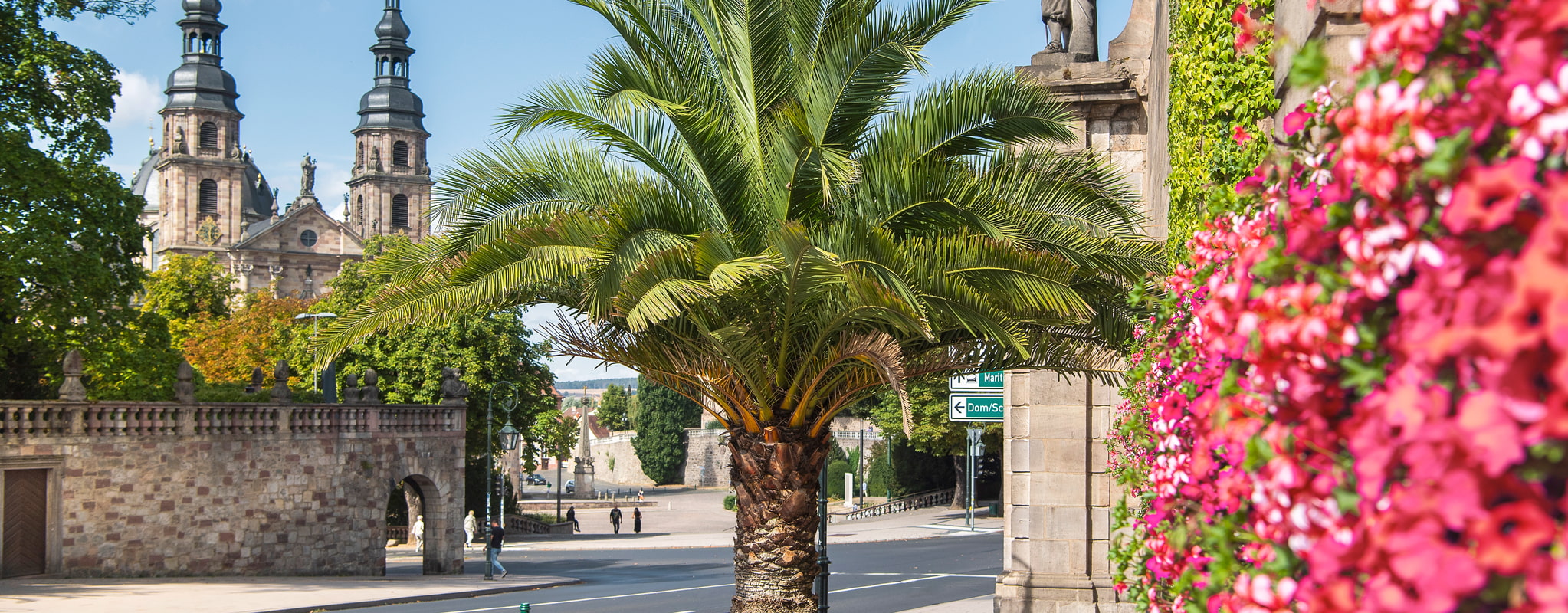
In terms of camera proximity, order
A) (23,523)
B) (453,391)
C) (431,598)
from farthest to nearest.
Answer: (453,391) → (431,598) → (23,523)

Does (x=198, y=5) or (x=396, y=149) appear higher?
(x=198, y=5)

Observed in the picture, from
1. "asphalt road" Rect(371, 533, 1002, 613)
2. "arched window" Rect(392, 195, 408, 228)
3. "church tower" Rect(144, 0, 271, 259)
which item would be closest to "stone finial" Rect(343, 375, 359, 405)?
"asphalt road" Rect(371, 533, 1002, 613)

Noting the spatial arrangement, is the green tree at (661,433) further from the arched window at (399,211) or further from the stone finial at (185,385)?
the stone finial at (185,385)

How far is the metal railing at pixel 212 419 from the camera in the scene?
72.6ft

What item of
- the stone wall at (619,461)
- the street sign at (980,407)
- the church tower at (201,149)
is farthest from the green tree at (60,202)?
the church tower at (201,149)

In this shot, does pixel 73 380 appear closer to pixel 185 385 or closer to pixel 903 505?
pixel 185 385

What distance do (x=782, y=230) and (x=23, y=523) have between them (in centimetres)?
1976

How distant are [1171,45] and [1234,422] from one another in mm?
4718

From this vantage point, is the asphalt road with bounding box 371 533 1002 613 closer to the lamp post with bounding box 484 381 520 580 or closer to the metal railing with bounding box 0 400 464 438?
the lamp post with bounding box 484 381 520 580

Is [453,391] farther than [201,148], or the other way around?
[201,148]

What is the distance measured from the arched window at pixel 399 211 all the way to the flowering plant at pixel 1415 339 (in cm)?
11223

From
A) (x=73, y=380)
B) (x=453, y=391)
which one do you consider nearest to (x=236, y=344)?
(x=453, y=391)

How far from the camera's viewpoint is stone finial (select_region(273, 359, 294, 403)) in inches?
1030

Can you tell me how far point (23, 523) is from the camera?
72.0ft
